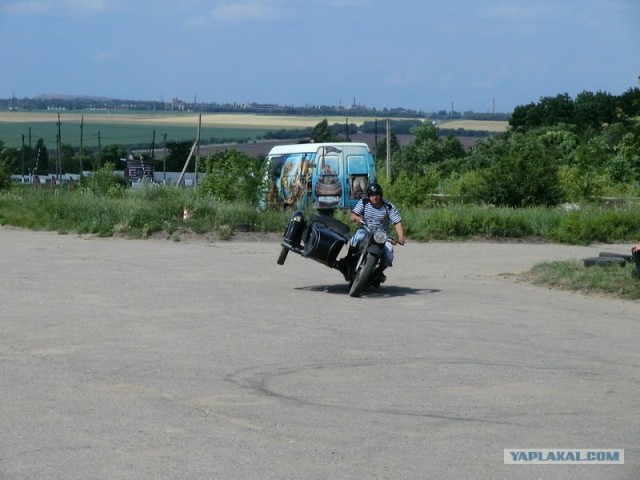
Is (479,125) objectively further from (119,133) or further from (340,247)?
(340,247)

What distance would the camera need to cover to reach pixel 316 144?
1159 inches

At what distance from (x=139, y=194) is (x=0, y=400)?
62.1ft

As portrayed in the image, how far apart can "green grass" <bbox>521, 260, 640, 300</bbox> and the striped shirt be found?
2.50m

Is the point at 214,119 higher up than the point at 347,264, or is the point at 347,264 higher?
the point at 214,119

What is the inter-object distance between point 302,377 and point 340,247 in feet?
20.7

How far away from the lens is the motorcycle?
15.3 metres

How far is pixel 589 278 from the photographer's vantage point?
16359 mm

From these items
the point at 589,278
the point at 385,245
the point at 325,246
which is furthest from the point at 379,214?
the point at 589,278

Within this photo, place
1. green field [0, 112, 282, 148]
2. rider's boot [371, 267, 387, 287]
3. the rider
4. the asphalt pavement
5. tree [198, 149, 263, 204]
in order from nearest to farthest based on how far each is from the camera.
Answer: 1. the asphalt pavement
2. rider's boot [371, 267, 387, 287]
3. the rider
4. tree [198, 149, 263, 204]
5. green field [0, 112, 282, 148]

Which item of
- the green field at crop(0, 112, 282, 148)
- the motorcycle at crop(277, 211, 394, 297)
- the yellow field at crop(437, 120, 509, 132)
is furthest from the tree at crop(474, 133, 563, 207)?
the yellow field at crop(437, 120, 509, 132)

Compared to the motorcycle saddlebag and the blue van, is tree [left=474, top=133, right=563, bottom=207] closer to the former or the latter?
the blue van

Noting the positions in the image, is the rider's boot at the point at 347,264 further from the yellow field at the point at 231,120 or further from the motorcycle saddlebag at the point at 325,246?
the yellow field at the point at 231,120

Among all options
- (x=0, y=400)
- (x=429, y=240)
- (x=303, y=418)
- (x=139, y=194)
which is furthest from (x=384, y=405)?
(x=139, y=194)

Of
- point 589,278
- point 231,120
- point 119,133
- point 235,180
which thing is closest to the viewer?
point 589,278
